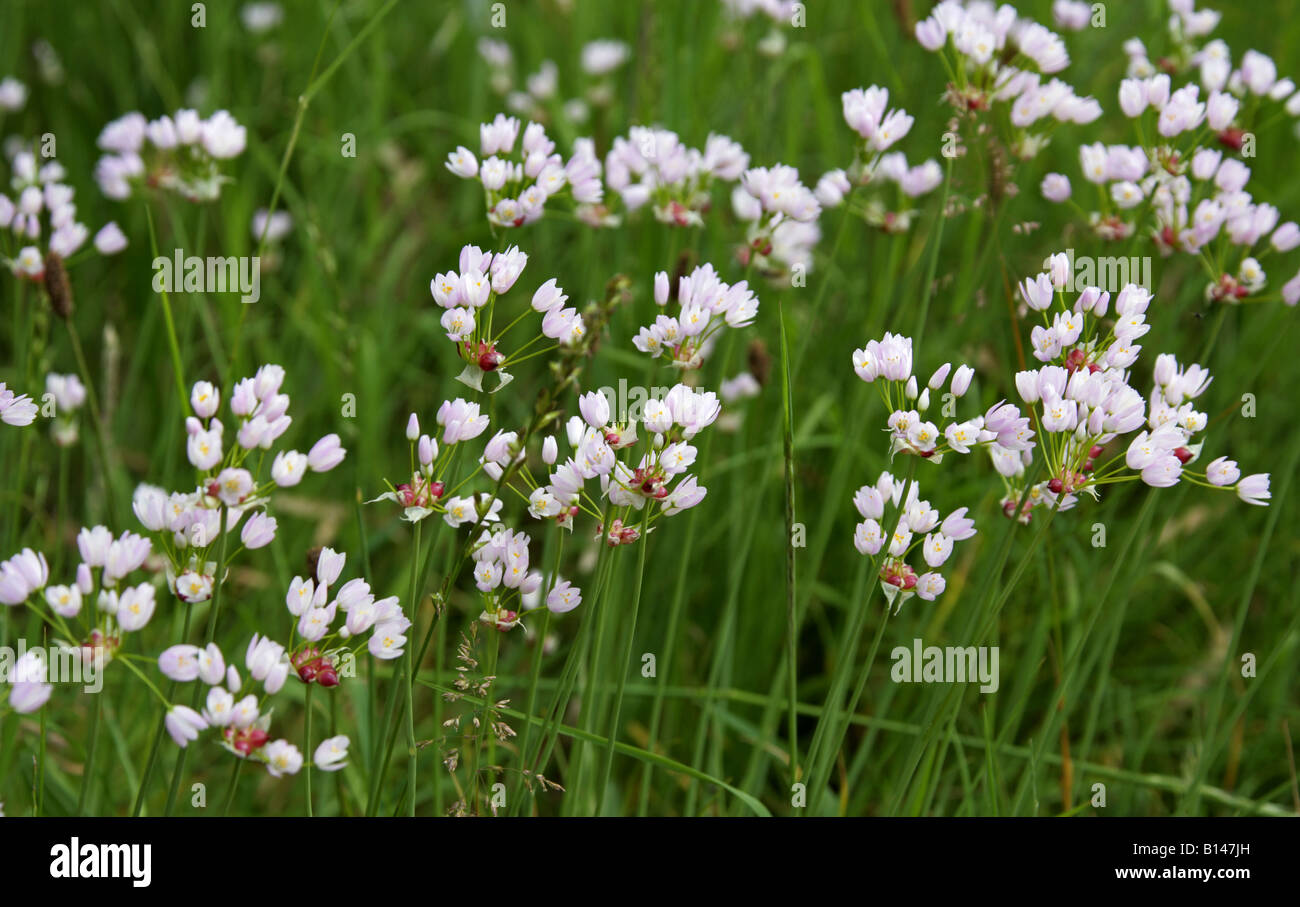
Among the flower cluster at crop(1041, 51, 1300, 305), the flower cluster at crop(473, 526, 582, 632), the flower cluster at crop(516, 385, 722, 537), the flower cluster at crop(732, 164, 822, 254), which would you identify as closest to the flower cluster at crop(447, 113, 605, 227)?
the flower cluster at crop(732, 164, 822, 254)

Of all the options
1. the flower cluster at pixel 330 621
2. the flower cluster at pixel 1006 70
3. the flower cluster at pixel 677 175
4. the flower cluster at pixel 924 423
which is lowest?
the flower cluster at pixel 330 621

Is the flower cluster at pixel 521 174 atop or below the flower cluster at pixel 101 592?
atop

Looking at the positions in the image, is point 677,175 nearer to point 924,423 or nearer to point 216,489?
point 924,423

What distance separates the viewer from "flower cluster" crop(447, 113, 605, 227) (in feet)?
5.55

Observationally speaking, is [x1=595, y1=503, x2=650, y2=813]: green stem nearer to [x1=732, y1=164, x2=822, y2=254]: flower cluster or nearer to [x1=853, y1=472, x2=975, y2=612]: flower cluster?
[x1=853, y1=472, x2=975, y2=612]: flower cluster

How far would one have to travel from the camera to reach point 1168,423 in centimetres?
148

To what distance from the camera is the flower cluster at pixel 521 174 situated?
1691 mm

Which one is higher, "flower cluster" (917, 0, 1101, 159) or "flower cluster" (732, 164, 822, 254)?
"flower cluster" (917, 0, 1101, 159)

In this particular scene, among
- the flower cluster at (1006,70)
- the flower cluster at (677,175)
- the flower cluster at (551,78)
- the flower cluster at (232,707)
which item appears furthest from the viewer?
the flower cluster at (551,78)

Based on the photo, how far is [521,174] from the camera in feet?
5.82

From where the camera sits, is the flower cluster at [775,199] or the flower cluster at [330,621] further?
the flower cluster at [775,199]

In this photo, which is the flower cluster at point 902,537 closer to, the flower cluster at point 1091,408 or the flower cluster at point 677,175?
the flower cluster at point 1091,408

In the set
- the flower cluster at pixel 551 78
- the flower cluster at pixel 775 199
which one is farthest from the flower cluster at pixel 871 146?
the flower cluster at pixel 551 78
